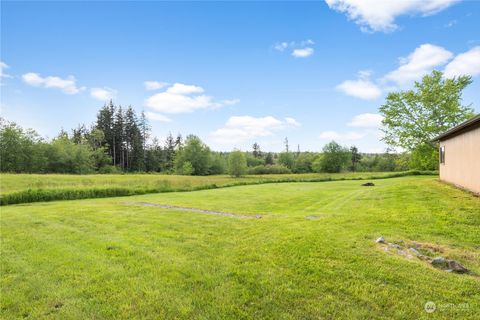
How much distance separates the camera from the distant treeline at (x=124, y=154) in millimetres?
43375

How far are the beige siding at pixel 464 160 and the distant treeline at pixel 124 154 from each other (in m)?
32.0

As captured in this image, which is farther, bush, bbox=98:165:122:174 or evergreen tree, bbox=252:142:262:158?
evergreen tree, bbox=252:142:262:158

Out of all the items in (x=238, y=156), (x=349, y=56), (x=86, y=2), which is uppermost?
(x=86, y=2)

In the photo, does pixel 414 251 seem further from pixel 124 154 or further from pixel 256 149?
pixel 256 149

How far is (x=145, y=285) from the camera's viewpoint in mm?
3818

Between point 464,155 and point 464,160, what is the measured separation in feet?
0.78

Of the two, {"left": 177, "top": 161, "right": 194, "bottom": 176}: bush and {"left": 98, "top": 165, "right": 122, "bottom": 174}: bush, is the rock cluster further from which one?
{"left": 98, "top": 165, "right": 122, "bottom": 174}: bush

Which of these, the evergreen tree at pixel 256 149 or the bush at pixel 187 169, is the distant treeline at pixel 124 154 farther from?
the evergreen tree at pixel 256 149

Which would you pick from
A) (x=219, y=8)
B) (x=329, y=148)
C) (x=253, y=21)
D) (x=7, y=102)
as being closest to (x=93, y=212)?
(x=219, y=8)

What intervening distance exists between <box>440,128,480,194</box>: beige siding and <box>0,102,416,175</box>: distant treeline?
32.0 m

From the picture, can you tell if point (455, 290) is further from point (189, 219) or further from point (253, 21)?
point (253, 21)

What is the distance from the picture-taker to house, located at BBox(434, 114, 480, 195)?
32.9 ft

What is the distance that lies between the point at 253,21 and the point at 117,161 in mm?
54616

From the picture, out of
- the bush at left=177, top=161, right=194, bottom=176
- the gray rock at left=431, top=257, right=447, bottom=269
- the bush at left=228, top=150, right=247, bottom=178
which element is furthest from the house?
the bush at left=177, top=161, right=194, bottom=176
